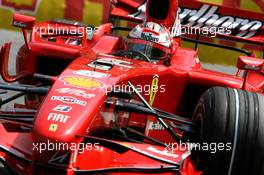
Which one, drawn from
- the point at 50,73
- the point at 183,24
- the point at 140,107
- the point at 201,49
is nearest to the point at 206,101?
the point at 140,107

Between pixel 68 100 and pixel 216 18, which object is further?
pixel 216 18

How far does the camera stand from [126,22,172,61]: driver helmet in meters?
Answer: 5.14

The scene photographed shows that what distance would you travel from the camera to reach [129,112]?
14.3ft

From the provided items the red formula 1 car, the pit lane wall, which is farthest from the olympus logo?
the pit lane wall

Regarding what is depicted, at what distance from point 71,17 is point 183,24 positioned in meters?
2.99

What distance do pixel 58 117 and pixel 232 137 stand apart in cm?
111

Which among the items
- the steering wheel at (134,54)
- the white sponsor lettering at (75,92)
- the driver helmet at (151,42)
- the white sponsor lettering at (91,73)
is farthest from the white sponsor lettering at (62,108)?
the driver helmet at (151,42)

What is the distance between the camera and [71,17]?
9484 millimetres

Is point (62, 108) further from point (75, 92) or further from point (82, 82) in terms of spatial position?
point (82, 82)

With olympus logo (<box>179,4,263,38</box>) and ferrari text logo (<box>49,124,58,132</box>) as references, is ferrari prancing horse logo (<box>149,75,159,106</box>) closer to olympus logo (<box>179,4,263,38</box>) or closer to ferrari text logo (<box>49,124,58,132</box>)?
ferrari text logo (<box>49,124,58,132</box>)

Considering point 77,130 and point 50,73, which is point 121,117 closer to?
point 77,130

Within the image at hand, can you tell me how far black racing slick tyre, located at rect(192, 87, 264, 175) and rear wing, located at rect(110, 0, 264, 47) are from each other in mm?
2876

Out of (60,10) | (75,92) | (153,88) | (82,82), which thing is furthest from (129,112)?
(60,10)

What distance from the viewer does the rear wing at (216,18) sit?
21.9 feet
